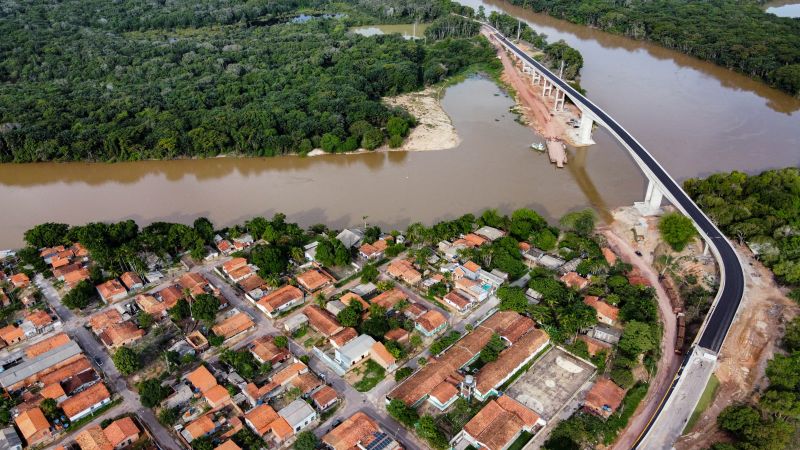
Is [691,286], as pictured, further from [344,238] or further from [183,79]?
[183,79]

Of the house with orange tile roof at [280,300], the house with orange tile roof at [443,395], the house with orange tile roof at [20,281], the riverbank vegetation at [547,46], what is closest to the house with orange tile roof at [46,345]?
the house with orange tile roof at [20,281]

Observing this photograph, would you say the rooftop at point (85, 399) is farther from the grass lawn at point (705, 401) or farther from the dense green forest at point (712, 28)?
the dense green forest at point (712, 28)

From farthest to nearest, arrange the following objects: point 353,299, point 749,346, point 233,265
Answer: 1. point 233,265
2. point 353,299
3. point 749,346

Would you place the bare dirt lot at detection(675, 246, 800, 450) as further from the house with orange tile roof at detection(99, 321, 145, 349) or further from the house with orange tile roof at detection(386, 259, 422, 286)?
the house with orange tile roof at detection(99, 321, 145, 349)

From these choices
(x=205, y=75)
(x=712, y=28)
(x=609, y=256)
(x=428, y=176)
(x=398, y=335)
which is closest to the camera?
(x=398, y=335)

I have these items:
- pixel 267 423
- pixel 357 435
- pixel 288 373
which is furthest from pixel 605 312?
pixel 267 423

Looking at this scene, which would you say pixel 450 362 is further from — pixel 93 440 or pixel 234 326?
pixel 93 440

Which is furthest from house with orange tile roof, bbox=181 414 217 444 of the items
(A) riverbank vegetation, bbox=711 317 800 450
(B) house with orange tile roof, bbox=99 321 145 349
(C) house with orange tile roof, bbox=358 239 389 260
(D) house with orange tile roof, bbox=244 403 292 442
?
(A) riverbank vegetation, bbox=711 317 800 450
